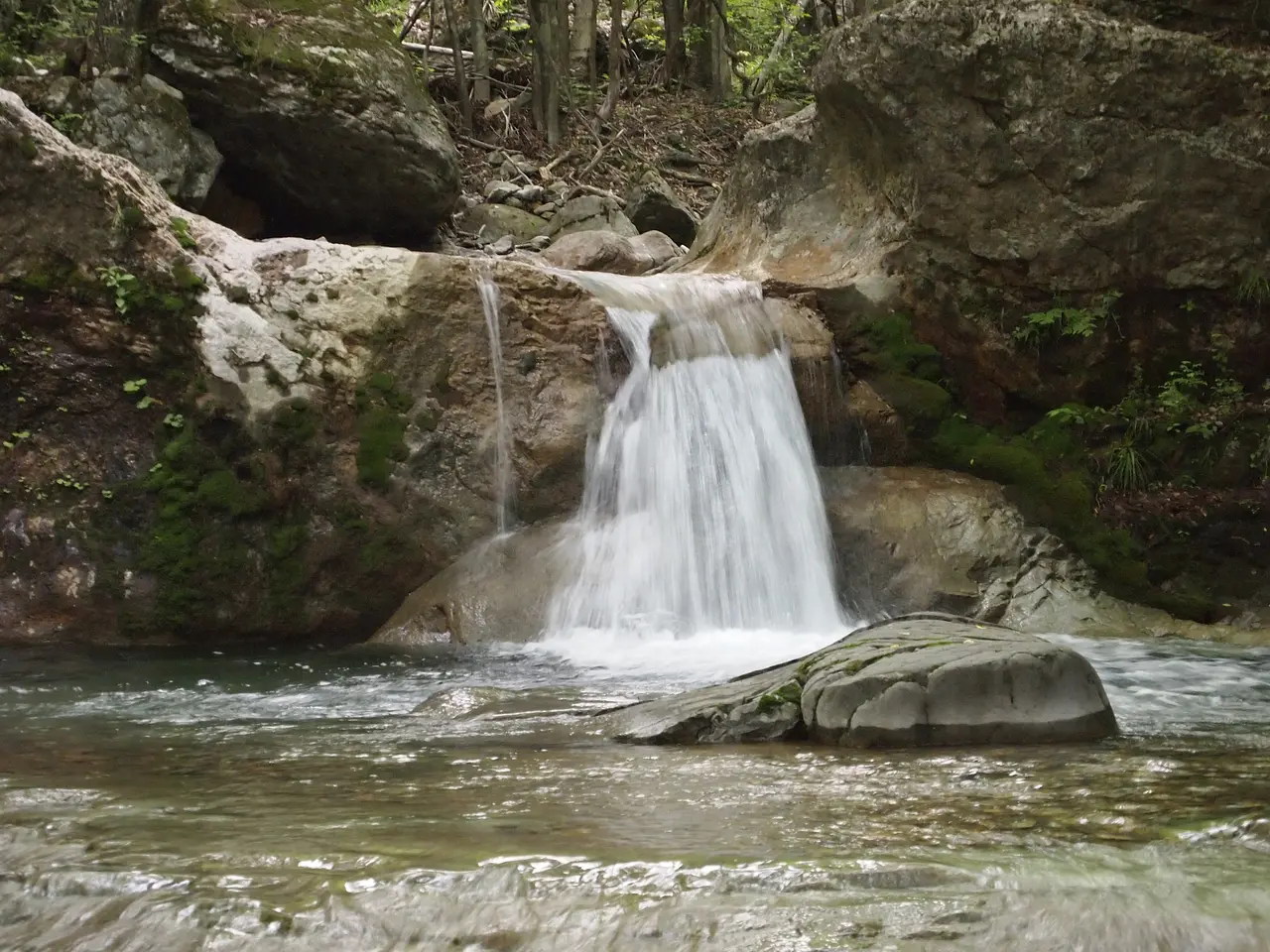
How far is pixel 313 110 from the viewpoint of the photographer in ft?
36.9

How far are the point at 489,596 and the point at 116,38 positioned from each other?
6.57m

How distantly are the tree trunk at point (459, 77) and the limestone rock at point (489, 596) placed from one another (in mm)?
10237

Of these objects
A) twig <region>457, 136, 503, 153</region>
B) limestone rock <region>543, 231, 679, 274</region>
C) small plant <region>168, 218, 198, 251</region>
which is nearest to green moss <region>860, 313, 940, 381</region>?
limestone rock <region>543, 231, 679, 274</region>

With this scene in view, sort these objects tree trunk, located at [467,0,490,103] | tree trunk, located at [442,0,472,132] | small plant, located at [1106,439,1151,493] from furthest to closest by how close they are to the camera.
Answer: tree trunk, located at [467,0,490,103]
tree trunk, located at [442,0,472,132]
small plant, located at [1106,439,1151,493]

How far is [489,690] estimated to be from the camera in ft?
18.9

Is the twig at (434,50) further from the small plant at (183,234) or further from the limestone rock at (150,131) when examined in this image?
the small plant at (183,234)

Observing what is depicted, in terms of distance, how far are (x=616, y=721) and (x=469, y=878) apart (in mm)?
2386

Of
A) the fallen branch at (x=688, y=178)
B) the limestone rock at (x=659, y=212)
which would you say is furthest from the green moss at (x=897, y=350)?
the fallen branch at (x=688, y=178)

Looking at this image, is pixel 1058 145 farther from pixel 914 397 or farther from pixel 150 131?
pixel 150 131

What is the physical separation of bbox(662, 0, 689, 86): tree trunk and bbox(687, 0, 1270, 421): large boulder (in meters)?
10.3

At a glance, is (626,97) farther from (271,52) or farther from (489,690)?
(489,690)

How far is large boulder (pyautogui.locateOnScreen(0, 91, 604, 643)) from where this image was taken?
7.80 m

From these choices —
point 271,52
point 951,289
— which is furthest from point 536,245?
point 951,289

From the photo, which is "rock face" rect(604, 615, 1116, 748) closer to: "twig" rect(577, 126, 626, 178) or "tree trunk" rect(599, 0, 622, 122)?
"twig" rect(577, 126, 626, 178)
